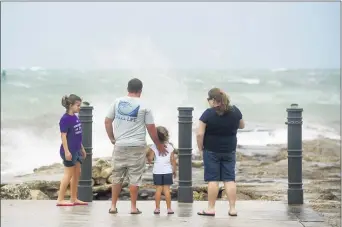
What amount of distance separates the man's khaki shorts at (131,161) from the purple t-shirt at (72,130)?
2.85 ft

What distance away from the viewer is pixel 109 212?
10977 millimetres

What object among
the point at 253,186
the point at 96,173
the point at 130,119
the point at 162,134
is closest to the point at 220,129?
the point at 162,134

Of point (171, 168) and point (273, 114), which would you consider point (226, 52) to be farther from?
point (171, 168)

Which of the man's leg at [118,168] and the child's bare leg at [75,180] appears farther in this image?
the child's bare leg at [75,180]

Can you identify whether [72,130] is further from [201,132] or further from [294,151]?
[294,151]

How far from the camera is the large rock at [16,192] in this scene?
556 inches

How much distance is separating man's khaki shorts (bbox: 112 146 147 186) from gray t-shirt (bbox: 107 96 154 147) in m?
0.09

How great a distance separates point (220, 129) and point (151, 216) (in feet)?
4.44

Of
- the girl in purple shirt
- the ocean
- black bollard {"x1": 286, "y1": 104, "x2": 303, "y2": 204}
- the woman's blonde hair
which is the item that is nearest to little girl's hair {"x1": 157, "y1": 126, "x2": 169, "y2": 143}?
the woman's blonde hair

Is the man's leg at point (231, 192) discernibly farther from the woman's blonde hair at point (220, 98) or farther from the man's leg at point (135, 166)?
the man's leg at point (135, 166)

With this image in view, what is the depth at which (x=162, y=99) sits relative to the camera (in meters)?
47.7

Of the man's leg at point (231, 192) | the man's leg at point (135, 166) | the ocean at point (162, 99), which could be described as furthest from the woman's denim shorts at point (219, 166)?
the ocean at point (162, 99)

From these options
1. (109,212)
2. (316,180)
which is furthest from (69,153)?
(316,180)

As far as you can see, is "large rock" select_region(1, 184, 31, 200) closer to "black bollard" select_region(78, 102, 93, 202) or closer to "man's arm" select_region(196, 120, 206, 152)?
"black bollard" select_region(78, 102, 93, 202)
